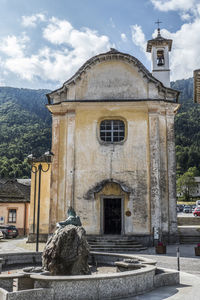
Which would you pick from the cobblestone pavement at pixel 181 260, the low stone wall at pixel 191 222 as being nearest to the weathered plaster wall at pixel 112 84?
the cobblestone pavement at pixel 181 260

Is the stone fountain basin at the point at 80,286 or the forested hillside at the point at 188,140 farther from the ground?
the forested hillside at the point at 188,140

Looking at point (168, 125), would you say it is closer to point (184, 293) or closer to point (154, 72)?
point (154, 72)

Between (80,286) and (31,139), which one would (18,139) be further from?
(80,286)

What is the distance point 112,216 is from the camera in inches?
759

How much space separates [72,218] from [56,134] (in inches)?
439

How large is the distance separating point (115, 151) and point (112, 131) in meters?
1.50

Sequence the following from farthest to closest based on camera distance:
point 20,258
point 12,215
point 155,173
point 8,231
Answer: point 12,215, point 8,231, point 155,173, point 20,258

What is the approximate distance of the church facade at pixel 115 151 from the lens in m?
18.9

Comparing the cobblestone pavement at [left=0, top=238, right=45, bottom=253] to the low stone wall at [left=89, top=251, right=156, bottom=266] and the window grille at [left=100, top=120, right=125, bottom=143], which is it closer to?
the low stone wall at [left=89, top=251, right=156, bottom=266]

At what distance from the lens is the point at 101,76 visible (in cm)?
2095

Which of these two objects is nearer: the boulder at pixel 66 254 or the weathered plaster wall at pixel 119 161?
the boulder at pixel 66 254

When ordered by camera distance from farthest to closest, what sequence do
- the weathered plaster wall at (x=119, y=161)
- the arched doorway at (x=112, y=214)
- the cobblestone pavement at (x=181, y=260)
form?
the arched doorway at (x=112, y=214) < the weathered plaster wall at (x=119, y=161) < the cobblestone pavement at (x=181, y=260)

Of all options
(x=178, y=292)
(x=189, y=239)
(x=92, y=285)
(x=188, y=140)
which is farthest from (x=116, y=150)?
(x=188, y=140)

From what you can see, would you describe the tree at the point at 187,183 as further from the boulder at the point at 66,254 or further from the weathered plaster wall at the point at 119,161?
the boulder at the point at 66,254
